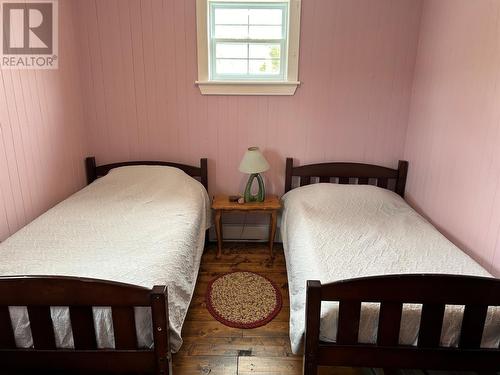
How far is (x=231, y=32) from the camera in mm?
2953

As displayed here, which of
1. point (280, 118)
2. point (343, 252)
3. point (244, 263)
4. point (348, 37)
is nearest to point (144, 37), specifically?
point (280, 118)

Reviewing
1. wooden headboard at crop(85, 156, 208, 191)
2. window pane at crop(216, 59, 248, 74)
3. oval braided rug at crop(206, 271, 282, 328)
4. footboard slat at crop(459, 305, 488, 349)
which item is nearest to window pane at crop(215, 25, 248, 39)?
window pane at crop(216, 59, 248, 74)

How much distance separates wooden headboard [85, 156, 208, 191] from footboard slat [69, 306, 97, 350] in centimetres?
184

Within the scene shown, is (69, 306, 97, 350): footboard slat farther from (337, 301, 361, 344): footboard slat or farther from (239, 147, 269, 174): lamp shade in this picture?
(239, 147, 269, 174): lamp shade

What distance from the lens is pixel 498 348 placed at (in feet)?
4.89

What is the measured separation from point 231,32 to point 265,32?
0.90ft

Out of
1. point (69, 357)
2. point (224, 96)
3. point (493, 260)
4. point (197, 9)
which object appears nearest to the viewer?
point (69, 357)

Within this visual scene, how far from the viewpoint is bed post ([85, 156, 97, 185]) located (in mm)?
3088

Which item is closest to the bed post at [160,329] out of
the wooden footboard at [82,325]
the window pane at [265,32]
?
the wooden footboard at [82,325]

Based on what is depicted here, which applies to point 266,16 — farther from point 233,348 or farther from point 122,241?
point 233,348

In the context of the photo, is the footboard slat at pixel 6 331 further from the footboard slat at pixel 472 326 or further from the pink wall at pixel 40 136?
the footboard slat at pixel 472 326

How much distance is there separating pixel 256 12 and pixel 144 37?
914mm

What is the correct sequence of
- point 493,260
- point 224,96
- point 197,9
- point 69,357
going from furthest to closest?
1. point 224,96
2. point 197,9
3. point 493,260
4. point 69,357

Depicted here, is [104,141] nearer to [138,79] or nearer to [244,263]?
[138,79]
